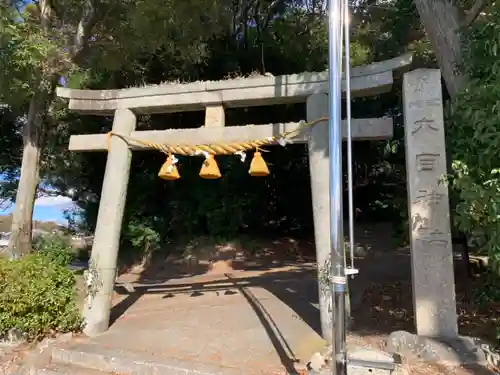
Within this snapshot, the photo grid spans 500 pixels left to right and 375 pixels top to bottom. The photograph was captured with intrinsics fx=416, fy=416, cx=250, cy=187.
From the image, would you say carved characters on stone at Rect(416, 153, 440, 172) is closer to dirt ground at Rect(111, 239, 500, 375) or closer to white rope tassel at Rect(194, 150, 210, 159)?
dirt ground at Rect(111, 239, 500, 375)

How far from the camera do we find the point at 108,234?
20.8 ft

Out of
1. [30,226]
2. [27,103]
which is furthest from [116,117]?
[27,103]

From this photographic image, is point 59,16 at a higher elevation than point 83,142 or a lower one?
higher

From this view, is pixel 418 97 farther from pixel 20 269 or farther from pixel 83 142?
pixel 20 269

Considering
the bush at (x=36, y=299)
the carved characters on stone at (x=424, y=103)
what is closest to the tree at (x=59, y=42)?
the bush at (x=36, y=299)

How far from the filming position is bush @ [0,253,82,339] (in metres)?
5.40

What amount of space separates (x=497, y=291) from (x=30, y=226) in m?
8.96

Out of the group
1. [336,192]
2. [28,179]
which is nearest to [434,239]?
[336,192]

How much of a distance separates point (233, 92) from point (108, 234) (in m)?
2.87

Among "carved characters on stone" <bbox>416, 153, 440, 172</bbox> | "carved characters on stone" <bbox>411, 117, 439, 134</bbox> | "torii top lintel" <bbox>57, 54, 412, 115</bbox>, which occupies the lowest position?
"carved characters on stone" <bbox>416, 153, 440, 172</bbox>

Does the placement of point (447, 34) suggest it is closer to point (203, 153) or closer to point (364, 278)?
point (203, 153)

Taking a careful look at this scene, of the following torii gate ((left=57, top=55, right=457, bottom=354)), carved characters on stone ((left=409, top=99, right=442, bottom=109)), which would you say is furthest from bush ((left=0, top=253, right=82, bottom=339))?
carved characters on stone ((left=409, top=99, right=442, bottom=109))

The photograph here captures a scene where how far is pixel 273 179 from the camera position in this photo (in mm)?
14414

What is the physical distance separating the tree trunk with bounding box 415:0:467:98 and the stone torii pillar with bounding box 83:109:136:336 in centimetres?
459
